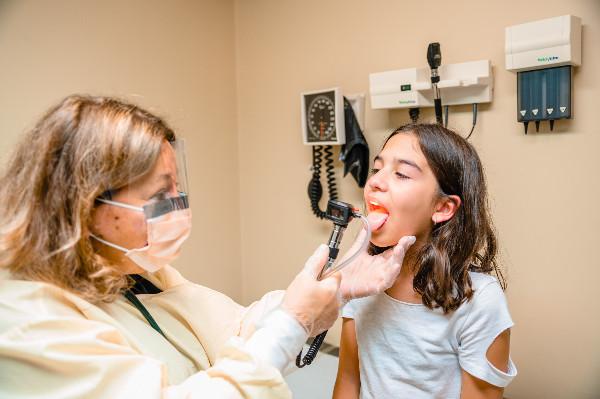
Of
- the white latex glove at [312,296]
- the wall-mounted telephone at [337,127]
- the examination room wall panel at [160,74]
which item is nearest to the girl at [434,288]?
the white latex glove at [312,296]

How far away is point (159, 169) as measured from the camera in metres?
1.02

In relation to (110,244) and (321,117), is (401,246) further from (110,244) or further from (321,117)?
(321,117)

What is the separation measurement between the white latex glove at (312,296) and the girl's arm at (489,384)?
0.41 meters

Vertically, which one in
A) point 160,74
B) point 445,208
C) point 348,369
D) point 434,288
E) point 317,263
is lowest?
point 348,369

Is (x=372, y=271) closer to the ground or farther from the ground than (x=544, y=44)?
closer to the ground

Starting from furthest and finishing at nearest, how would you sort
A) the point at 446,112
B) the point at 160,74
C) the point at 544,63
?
the point at 160,74
the point at 446,112
the point at 544,63

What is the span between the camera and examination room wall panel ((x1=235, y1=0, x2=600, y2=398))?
1610mm

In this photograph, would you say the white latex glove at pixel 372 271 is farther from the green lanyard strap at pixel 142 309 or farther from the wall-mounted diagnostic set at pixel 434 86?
the wall-mounted diagnostic set at pixel 434 86

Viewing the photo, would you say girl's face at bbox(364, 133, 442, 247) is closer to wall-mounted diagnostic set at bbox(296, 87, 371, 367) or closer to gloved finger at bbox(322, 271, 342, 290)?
gloved finger at bbox(322, 271, 342, 290)

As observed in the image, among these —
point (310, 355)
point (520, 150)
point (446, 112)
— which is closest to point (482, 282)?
point (310, 355)

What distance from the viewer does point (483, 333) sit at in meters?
1.20

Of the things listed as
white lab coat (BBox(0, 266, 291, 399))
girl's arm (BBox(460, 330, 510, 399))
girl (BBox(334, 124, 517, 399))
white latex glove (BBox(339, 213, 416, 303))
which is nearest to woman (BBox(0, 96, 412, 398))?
white lab coat (BBox(0, 266, 291, 399))

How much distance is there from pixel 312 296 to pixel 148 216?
0.39 m

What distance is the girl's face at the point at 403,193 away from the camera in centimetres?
129
